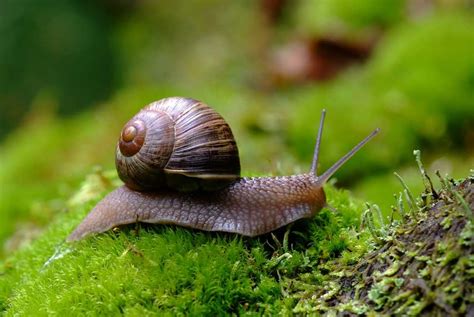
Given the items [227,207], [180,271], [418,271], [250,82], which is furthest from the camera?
[250,82]

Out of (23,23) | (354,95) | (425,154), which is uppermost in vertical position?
(23,23)

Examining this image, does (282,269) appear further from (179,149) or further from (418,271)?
(179,149)

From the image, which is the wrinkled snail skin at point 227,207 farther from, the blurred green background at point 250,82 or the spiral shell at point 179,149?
the blurred green background at point 250,82

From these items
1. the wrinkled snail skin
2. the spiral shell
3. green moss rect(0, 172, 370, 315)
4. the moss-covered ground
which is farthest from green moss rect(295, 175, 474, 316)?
the spiral shell

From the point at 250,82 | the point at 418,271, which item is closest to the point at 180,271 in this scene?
the point at 418,271

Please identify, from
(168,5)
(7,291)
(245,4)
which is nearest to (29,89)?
(168,5)

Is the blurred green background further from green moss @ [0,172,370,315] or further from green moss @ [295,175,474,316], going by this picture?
green moss @ [295,175,474,316]

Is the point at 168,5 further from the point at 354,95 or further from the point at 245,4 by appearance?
the point at 354,95

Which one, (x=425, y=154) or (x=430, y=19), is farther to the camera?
(x=430, y=19)
